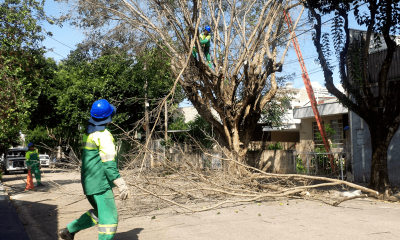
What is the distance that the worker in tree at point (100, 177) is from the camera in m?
3.90

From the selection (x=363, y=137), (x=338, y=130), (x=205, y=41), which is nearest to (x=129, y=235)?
(x=205, y=41)

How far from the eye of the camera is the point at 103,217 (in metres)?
3.87

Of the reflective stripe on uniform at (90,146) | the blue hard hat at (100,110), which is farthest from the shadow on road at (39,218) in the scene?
the blue hard hat at (100,110)

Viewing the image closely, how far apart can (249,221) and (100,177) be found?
10.7ft

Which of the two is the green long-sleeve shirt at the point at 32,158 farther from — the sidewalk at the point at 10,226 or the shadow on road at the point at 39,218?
the sidewalk at the point at 10,226

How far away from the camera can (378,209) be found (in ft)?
24.9

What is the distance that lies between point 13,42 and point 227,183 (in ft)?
26.4

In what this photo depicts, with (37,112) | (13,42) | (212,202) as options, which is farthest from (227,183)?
(37,112)

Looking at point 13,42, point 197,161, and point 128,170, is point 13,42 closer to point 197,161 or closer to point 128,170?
point 128,170

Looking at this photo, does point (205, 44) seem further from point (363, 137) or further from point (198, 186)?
point (363, 137)

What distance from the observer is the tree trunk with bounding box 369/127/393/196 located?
30.2ft

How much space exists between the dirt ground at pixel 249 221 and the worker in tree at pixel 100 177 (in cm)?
121

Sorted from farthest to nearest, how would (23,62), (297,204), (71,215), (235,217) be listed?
(23,62) → (297,204) → (71,215) → (235,217)

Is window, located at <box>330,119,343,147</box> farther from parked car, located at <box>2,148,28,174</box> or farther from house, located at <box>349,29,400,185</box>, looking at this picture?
parked car, located at <box>2,148,28,174</box>
